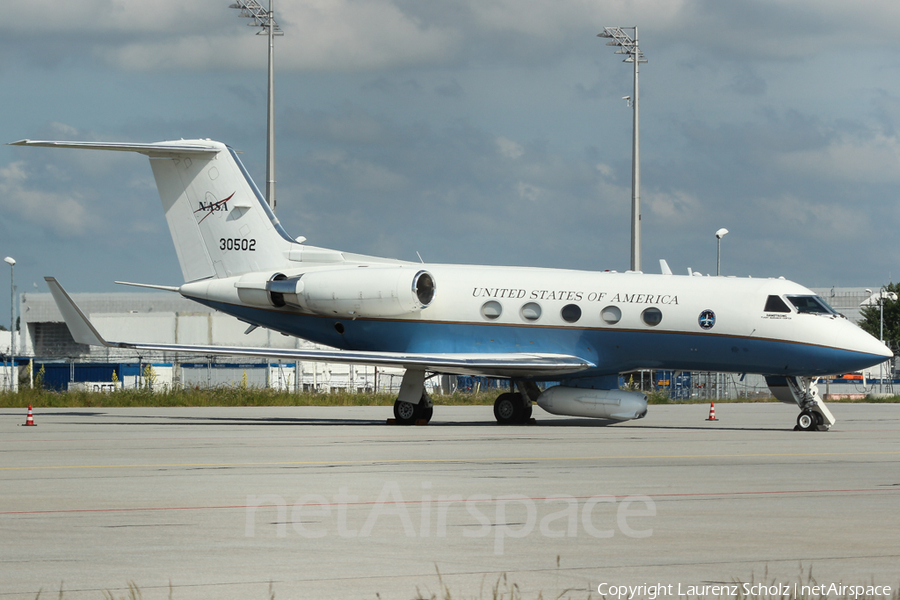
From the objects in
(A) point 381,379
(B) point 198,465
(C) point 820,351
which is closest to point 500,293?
(C) point 820,351

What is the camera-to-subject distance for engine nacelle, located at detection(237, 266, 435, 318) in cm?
2503

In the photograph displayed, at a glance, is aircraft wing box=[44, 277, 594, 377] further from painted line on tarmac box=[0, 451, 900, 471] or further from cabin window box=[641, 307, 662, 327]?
painted line on tarmac box=[0, 451, 900, 471]

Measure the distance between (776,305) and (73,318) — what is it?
49.2ft

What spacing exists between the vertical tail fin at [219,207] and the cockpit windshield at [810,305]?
1237 centimetres

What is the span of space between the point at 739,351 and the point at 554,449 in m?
7.67

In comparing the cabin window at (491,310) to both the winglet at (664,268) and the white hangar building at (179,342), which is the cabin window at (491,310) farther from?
the white hangar building at (179,342)

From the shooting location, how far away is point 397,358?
23.5 metres

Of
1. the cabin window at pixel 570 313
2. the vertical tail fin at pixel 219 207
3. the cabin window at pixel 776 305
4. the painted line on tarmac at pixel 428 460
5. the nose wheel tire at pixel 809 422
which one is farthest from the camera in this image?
the vertical tail fin at pixel 219 207

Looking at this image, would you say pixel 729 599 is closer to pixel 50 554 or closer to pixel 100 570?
pixel 100 570

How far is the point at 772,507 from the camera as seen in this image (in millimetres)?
9586

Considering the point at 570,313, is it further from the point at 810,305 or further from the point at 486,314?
the point at 810,305

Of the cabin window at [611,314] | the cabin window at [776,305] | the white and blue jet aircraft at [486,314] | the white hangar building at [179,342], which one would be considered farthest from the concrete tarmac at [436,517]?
the white hangar building at [179,342]

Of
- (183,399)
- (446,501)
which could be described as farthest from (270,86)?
(446,501)

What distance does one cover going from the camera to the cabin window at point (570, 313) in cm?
2409
